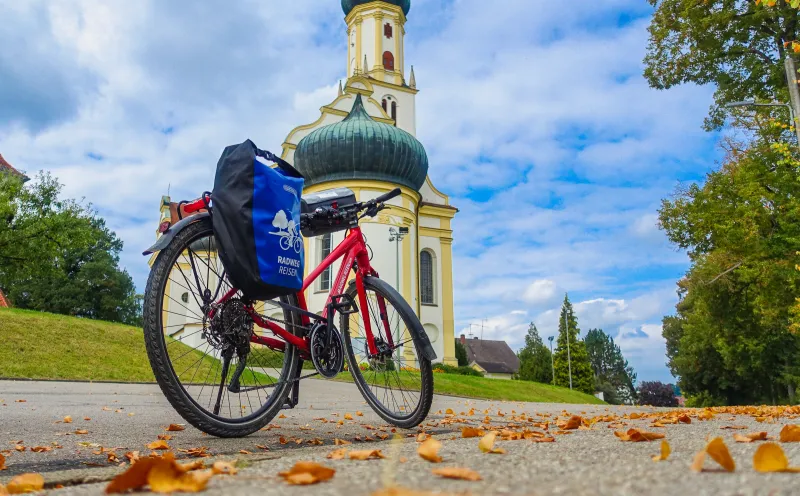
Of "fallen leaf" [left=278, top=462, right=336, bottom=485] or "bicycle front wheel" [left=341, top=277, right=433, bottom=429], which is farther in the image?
"bicycle front wheel" [left=341, top=277, right=433, bottom=429]

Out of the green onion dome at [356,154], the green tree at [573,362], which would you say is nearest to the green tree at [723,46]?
the green onion dome at [356,154]

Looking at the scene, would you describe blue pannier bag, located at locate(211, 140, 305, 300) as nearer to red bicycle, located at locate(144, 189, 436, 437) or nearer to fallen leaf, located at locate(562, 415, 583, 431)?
red bicycle, located at locate(144, 189, 436, 437)

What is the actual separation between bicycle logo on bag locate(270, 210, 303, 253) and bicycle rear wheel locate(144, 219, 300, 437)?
1.05 ft

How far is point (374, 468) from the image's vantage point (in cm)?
150

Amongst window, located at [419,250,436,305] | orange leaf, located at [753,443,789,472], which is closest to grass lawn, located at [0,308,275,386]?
orange leaf, located at [753,443,789,472]

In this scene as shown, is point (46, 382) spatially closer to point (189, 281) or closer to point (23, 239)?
point (189, 281)

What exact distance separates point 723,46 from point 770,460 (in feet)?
51.1

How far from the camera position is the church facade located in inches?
1008

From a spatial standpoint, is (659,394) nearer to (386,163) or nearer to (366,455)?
(386,163)

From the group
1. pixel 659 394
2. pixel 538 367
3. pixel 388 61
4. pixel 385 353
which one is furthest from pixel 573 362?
pixel 385 353

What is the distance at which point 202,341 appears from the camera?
3051 mm

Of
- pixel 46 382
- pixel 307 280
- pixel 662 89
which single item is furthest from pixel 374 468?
pixel 662 89

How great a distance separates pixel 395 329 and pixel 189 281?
1472mm

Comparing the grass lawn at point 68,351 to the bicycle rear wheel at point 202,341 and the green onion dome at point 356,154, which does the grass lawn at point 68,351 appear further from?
the green onion dome at point 356,154
